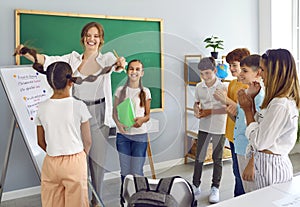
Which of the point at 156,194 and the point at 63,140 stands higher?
the point at 63,140

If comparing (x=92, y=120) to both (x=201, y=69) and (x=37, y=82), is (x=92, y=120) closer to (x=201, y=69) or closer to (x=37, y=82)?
(x=201, y=69)

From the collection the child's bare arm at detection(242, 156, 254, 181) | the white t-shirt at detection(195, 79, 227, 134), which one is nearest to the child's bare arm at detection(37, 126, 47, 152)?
the white t-shirt at detection(195, 79, 227, 134)

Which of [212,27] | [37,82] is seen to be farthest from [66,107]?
[212,27]

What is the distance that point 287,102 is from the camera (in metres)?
1.60

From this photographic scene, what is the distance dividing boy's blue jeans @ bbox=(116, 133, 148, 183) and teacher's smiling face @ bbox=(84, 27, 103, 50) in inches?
20.4

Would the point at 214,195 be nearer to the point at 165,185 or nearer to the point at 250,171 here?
the point at 250,171

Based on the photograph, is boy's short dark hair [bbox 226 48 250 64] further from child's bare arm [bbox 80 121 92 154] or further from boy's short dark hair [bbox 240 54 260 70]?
child's bare arm [bbox 80 121 92 154]

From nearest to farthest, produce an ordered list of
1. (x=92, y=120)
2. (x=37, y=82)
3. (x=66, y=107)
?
(x=92, y=120), (x=66, y=107), (x=37, y=82)

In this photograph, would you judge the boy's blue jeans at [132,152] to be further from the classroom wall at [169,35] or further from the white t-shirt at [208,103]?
the white t-shirt at [208,103]

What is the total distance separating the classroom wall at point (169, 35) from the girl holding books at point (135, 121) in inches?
2.5

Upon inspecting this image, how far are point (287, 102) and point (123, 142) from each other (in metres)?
0.83

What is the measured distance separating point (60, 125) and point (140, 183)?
0.65 m

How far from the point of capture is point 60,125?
1848 millimetres

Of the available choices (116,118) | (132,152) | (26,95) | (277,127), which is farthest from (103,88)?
(26,95)
